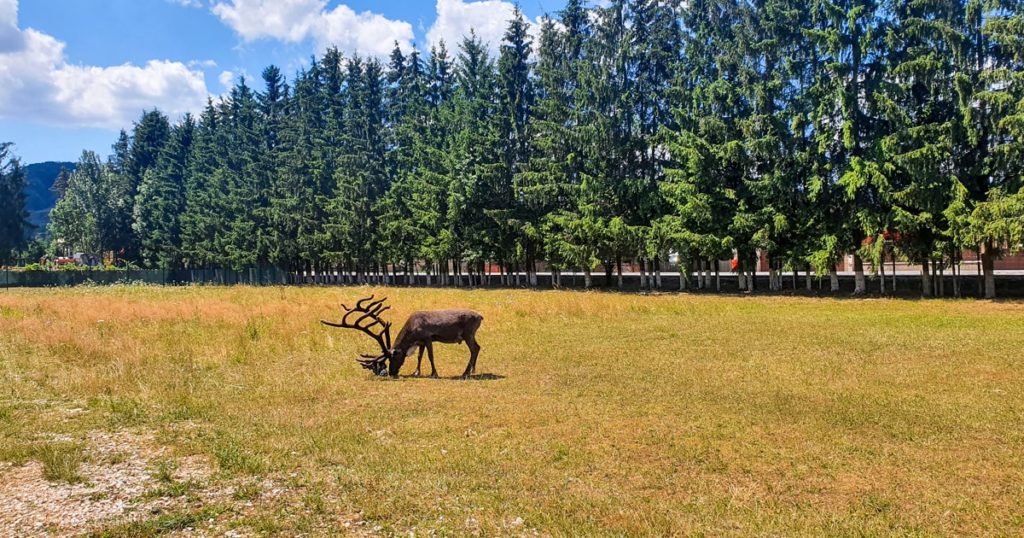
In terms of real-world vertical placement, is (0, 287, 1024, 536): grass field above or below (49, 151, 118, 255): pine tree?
below

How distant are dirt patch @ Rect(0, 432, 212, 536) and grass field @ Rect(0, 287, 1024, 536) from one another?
7 cm

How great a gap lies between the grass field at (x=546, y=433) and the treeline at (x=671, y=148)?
55.6 ft

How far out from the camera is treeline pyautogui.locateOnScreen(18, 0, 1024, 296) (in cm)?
3127

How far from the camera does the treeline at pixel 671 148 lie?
3127 centimetres

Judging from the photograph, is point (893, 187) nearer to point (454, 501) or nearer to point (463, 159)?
point (463, 159)

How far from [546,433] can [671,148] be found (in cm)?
3307

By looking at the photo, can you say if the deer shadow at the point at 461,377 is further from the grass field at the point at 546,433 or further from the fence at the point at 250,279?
the fence at the point at 250,279

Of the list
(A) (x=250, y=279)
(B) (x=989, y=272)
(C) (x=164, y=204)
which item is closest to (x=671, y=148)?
(B) (x=989, y=272)

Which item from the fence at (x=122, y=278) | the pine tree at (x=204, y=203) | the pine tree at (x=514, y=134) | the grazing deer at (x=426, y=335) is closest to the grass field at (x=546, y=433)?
the grazing deer at (x=426, y=335)

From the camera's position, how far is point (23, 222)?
3147 inches

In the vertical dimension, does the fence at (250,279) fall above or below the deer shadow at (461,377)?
above

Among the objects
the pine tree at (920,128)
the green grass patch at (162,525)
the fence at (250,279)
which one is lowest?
the green grass patch at (162,525)

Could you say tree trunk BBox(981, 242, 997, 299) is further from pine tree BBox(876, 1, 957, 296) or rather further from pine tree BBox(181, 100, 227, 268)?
pine tree BBox(181, 100, 227, 268)

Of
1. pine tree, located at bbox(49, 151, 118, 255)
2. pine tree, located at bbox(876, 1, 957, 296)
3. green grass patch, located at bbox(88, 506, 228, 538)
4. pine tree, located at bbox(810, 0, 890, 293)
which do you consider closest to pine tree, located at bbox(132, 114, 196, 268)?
pine tree, located at bbox(49, 151, 118, 255)
